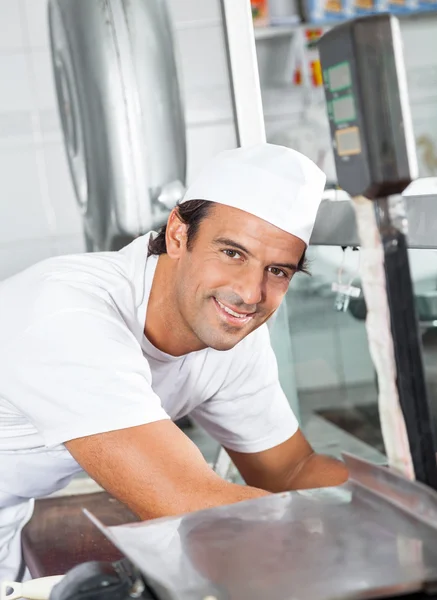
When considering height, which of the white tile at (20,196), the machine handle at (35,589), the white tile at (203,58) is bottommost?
the machine handle at (35,589)

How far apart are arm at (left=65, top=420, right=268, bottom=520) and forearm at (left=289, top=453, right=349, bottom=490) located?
33 centimetres

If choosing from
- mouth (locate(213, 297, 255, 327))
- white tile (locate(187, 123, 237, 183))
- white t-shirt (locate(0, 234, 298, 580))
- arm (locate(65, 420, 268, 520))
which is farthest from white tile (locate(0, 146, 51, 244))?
arm (locate(65, 420, 268, 520))

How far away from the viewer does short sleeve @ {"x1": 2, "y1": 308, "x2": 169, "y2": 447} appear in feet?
3.04

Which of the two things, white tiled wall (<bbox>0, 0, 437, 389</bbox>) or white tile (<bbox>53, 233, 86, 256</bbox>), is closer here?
white tiled wall (<bbox>0, 0, 437, 389</bbox>)

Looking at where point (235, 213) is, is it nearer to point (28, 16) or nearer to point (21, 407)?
point (21, 407)

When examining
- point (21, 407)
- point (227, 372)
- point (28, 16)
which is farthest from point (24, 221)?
point (21, 407)

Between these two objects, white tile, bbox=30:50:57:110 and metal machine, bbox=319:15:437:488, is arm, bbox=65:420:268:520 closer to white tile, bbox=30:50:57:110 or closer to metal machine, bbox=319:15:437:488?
metal machine, bbox=319:15:437:488

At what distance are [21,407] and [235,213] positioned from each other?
0.36 metres

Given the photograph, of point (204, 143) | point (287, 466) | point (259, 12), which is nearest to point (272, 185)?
point (287, 466)

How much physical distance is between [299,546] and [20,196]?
238 centimetres

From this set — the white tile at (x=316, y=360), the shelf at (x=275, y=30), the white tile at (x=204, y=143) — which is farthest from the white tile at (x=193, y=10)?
the white tile at (x=316, y=360)

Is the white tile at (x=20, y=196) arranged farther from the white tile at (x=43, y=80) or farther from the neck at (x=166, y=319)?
the neck at (x=166, y=319)

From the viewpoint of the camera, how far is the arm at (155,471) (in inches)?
32.9

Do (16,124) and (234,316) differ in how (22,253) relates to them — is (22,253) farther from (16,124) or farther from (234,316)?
(234,316)
